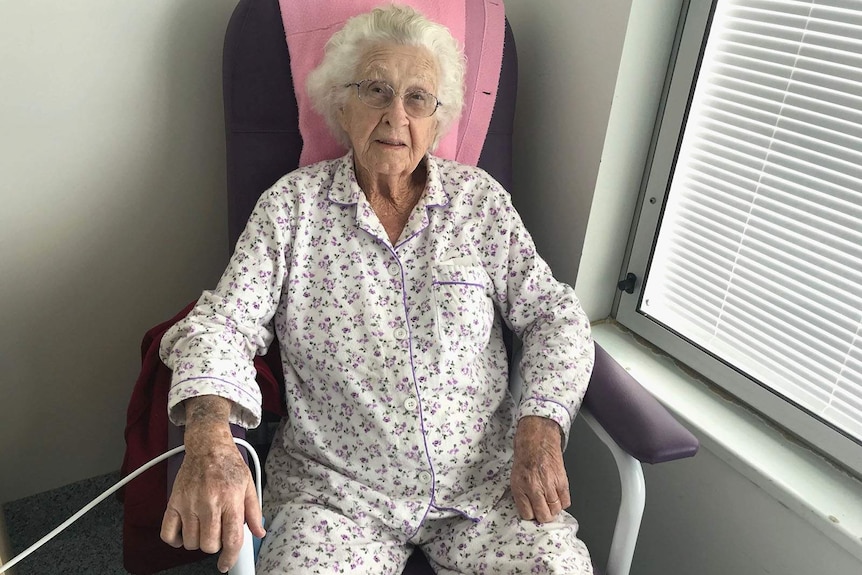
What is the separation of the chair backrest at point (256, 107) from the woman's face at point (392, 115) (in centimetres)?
18

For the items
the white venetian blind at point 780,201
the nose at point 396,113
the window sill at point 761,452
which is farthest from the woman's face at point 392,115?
the window sill at point 761,452

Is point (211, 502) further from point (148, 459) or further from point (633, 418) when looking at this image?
point (633, 418)

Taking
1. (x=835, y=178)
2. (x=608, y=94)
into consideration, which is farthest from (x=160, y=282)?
(x=835, y=178)

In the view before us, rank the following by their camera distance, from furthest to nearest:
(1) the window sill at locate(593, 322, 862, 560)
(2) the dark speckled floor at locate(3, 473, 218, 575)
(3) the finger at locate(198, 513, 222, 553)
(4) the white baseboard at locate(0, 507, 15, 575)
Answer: (2) the dark speckled floor at locate(3, 473, 218, 575) < (4) the white baseboard at locate(0, 507, 15, 575) < (1) the window sill at locate(593, 322, 862, 560) < (3) the finger at locate(198, 513, 222, 553)

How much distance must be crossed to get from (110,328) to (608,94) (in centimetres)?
128

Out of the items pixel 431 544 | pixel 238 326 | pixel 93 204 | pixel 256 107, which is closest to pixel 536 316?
pixel 431 544

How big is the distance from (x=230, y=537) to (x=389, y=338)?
17.9 inches

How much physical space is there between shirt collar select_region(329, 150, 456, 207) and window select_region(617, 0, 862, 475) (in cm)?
53

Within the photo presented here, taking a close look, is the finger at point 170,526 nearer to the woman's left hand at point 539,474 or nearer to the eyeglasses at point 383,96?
the woman's left hand at point 539,474

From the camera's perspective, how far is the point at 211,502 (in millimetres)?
909

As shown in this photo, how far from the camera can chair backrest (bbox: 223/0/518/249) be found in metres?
1.31

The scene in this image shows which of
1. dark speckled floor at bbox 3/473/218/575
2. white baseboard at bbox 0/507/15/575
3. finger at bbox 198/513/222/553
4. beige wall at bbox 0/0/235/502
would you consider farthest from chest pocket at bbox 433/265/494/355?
white baseboard at bbox 0/507/15/575

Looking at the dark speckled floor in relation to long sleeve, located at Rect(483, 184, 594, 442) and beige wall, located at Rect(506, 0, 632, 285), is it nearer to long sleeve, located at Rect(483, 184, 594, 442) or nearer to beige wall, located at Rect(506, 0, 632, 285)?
long sleeve, located at Rect(483, 184, 594, 442)

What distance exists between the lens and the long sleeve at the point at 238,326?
1050 millimetres
